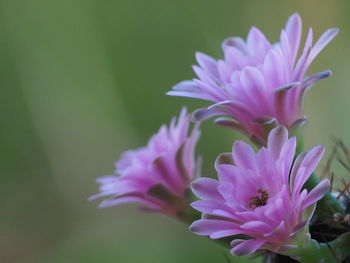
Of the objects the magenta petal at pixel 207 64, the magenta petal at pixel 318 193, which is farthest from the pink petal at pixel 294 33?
the magenta petal at pixel 318 193

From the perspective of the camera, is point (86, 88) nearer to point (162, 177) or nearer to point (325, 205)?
point (162, 177)

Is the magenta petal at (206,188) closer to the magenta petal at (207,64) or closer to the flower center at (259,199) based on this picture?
the flower center at (259,199)

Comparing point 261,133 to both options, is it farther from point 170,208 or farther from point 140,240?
point 140,240

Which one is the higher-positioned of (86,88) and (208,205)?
(208,205)

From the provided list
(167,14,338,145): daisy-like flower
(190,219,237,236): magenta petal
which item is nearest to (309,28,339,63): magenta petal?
(167,14,338,145): daisy-like flower

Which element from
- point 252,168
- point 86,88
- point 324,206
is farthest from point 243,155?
point 86,88

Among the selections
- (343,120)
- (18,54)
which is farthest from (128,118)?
(343,120)
